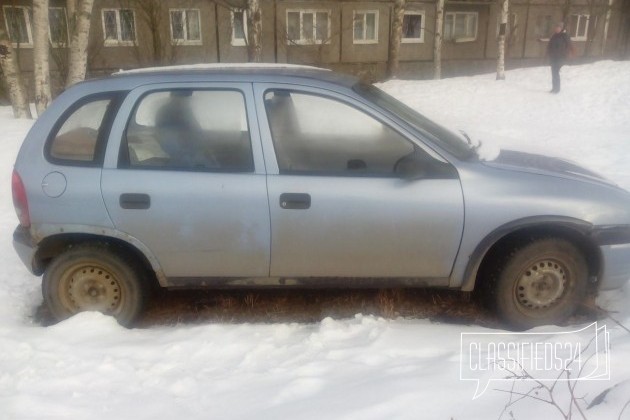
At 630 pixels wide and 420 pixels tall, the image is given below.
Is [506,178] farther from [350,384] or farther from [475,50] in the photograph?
[475,50]

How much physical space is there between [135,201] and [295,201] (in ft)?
3.38

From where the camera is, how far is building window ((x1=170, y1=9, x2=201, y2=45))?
1919cm

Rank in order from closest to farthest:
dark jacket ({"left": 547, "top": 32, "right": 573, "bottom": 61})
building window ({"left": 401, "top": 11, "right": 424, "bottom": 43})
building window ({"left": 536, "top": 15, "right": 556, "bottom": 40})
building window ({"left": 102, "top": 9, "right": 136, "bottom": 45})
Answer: dark jacket ({"left": 547, "top": 32, "right": 573, "bottom": 61})
building window ({"left": 102, "top": 9, "right": 136, "bottom": 45})
building window ({"left": 401, "top": 11, "right": 424, "bottom": 43})
building window ({"left": 536, "top": 15, "right": 556, "bottom": 40})

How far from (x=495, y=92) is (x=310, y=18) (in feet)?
30.1

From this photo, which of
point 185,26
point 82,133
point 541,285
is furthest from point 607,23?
point 82,133

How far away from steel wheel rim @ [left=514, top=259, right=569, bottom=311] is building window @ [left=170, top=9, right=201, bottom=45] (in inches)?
696

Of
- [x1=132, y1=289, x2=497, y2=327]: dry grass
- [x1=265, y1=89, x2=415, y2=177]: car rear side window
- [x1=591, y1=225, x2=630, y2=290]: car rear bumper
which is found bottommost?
[x1=132, y1=289, x2=497, y2=327]: dry grass

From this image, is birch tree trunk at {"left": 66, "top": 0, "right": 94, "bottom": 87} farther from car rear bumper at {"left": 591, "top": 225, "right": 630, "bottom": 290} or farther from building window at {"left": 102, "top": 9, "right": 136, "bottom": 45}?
car rear bumper at {"left": 591, "top": 225, "right": 630, "bottom": 290}

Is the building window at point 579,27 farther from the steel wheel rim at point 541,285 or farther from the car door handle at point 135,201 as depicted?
the car door handle at point 135,201

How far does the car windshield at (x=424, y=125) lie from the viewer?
12.1 feet

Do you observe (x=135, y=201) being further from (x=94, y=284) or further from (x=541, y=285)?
(x=541, y=285)

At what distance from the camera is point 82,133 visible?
12.1ft

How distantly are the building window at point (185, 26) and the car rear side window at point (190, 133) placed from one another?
16.6 metres

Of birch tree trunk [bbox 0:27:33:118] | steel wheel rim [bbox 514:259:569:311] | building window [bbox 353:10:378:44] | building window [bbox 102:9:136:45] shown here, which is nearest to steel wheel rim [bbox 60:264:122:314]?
steel wheel rim [bbox 514:259:569:311]
